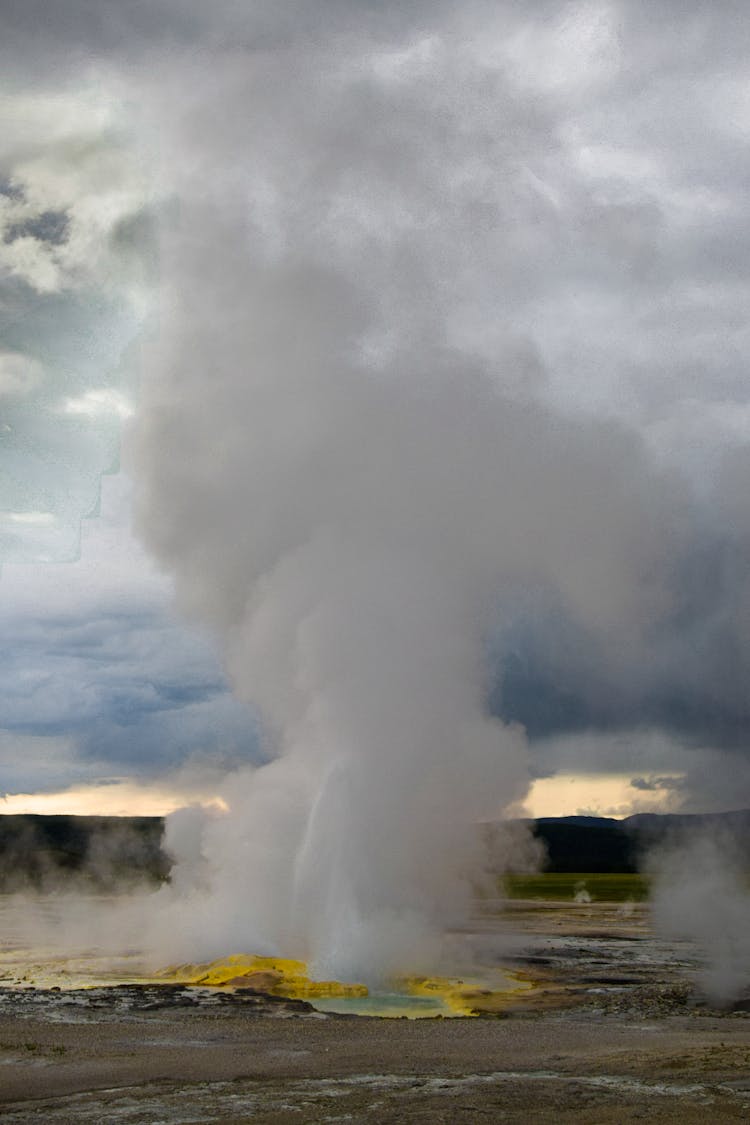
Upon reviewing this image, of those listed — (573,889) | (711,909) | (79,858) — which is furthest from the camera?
(79,858)

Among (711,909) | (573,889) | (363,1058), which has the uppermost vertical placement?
(363,1058)

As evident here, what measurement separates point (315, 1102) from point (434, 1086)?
2.27 metres

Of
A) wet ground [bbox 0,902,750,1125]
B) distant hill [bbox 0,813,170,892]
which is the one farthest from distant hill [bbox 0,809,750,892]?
wet ground [bbox 0,902,750,1125]

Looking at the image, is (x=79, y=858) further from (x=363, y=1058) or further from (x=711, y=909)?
(x=363, y=1058)

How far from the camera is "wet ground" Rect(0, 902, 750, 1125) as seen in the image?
1638 cm

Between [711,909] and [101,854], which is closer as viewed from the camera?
[711,909]

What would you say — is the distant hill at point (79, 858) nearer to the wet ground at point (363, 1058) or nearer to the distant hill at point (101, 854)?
the distant hill at point (101, 854)

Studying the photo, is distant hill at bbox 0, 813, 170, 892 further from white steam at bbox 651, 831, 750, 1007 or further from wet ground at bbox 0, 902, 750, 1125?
wet ground at bbox 0, 902, 750, 1125

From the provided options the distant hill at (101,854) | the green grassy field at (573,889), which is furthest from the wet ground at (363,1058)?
the green grassy field at (573,889)

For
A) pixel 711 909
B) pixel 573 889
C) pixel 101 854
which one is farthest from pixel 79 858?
pixel 711 909

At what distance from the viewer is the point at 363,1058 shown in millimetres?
20688

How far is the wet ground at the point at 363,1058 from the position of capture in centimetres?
1638

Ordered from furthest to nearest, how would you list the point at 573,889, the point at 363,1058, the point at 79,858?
the point at 79,858
the point at 573,889
the point at 363,1058

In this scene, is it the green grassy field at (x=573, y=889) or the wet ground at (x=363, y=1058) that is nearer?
the wet ground at (x=363, y=1058)
